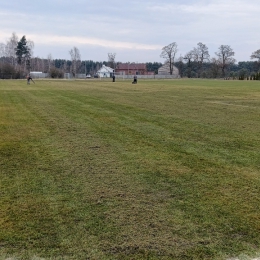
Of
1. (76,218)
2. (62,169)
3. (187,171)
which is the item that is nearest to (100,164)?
A: (62,169)

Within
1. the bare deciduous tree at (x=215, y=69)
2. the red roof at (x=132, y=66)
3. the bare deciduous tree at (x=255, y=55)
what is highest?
the bare deciduous tree at (x=255, y=55)

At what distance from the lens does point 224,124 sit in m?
10.3

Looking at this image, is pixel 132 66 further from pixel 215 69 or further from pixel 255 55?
pixel 255 55

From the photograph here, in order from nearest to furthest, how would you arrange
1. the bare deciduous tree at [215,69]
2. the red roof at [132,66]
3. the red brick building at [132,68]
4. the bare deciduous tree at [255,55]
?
1. the bare deciduous tree at [215,69]
2. the bare deciduous tree at [255,55]
3. the red brick building at [132,68]
4. the red roof at [132,66]

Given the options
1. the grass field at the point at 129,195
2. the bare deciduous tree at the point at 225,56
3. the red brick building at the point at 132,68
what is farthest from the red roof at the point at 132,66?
the grass field at the point at 129,195

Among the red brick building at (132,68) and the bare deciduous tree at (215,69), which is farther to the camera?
the red brick building at (132,68)

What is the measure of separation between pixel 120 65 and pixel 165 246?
415ft

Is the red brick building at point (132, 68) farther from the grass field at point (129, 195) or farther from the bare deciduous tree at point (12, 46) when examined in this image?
the grass field at point (129, 195)

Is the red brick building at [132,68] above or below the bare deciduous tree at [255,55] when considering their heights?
below

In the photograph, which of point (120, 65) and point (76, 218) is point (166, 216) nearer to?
point (76, 218)

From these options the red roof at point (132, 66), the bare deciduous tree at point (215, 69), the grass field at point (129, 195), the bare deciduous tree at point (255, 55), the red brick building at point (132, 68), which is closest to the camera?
the grass field at point (129, 195)

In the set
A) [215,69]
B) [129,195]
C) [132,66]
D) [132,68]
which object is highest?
[132,66]

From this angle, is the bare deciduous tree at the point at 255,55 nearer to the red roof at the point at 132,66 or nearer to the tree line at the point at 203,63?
the tree line at the point at 203,63

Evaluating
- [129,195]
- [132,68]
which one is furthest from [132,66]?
[129,195]
